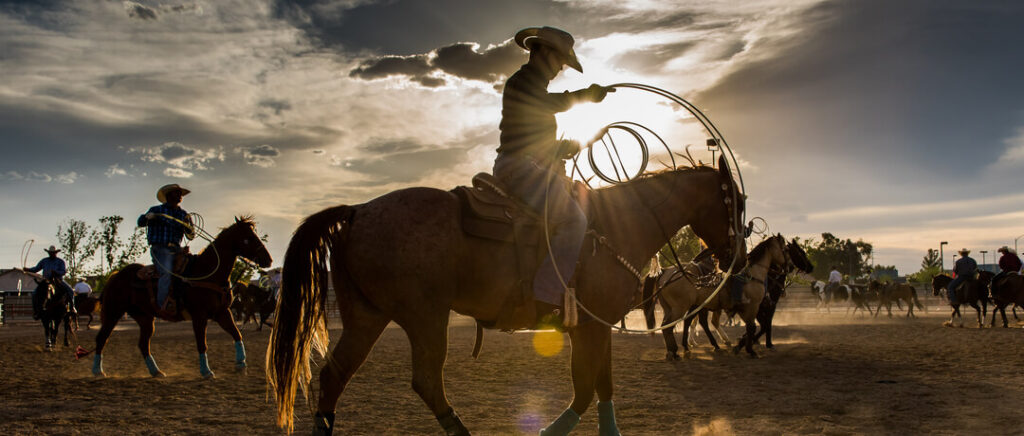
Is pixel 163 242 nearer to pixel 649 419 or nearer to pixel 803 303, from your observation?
pixel 649 419

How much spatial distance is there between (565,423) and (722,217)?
2.28 metres

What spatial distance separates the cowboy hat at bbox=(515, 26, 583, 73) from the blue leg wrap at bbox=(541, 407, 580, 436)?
2.70 meters

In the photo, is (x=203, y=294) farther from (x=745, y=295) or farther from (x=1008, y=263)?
(x=1008, y=263)

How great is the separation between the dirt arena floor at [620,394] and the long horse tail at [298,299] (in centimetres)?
188

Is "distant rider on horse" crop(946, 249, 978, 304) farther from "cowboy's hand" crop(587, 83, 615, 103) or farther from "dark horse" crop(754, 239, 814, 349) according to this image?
"cowboy's hand" crop(587, 83, 615, 103)

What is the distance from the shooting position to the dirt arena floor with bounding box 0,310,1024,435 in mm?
6816

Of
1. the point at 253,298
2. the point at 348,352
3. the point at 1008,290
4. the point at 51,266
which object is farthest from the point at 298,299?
the point at 253,298

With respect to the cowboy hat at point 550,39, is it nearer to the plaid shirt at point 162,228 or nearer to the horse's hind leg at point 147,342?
the plaid shirt at point 162,228

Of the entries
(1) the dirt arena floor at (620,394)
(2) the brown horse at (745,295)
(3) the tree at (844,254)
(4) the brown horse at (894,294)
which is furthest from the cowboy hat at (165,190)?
(3) the tree at (844,254)

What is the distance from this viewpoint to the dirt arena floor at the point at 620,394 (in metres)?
6.82

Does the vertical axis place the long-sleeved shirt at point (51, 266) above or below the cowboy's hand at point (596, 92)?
below

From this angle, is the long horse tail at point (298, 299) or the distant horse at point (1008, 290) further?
the distant horse at point (1008, 290)

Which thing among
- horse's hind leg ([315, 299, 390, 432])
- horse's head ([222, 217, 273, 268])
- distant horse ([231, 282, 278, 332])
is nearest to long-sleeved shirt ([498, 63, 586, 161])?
horse's hind leg ([315, 299, 390, 432])

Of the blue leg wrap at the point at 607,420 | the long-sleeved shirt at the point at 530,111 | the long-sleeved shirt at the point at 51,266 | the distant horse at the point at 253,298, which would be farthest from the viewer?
the distant horse at the point at 253,298
